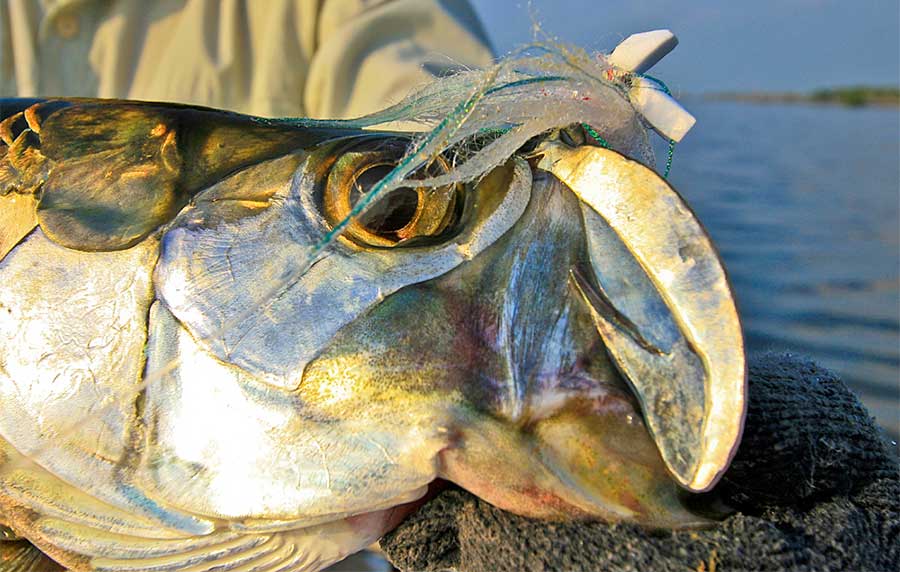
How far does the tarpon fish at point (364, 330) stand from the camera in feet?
2.65

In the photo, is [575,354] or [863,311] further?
[863,311]

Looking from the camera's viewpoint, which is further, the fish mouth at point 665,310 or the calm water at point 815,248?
the calm water at point 815,248

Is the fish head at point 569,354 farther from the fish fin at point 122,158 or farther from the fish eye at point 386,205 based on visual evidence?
A: the fish fin at point 122,158

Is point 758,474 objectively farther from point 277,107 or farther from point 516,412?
point 277,107

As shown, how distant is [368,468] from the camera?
0.81 meters

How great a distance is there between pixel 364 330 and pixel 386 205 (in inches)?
6.0

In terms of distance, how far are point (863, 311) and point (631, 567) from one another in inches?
166

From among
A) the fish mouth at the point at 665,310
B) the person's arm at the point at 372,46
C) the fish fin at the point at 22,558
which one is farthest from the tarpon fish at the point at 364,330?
the person's arm at the point at 372,46

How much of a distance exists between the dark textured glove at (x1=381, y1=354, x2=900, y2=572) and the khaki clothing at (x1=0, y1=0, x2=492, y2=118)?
5.70 feet

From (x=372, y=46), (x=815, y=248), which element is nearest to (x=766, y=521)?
(x=372, y=46)

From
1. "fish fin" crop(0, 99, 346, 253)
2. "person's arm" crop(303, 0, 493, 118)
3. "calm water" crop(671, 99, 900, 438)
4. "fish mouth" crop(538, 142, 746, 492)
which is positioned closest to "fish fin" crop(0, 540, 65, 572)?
"fish fin" crop(0, 99, 346, 253)

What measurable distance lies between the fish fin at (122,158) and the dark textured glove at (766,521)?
47 centimetres

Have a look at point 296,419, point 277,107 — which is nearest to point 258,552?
point 296,419

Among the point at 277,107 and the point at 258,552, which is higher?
the point at 258,552
